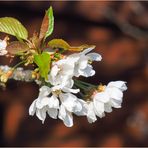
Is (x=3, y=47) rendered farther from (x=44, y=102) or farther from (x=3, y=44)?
(x=44, y=102)

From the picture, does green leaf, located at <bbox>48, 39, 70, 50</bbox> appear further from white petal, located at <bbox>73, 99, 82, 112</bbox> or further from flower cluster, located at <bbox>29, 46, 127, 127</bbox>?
white petal, located at <bbox>73, 99, 82, 112</bbox>

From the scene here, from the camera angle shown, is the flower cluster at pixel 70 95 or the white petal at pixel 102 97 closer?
the flower cluster at pixel 70 95

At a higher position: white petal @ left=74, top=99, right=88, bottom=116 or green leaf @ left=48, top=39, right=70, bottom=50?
green leaf @ left=48, top=39, right=70, bottom=50

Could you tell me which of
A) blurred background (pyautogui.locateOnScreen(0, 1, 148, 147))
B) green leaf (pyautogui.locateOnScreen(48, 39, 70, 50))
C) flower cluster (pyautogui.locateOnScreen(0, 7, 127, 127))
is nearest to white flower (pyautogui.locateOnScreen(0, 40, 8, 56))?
flower cluster (pyautogui.locateOnScreen(0, 7, 127, 127))

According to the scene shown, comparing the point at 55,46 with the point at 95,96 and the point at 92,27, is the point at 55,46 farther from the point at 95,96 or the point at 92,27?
the point at 92,27

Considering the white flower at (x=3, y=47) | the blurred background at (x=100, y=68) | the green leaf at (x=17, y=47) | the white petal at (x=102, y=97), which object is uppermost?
the green leaf at (x=17, y=47)

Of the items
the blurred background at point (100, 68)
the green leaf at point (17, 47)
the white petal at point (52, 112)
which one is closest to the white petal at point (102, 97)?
the white petal at point (52, 112)

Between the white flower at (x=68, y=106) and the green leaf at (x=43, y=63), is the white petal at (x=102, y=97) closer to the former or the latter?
the white flower at (x=68, y=106)
